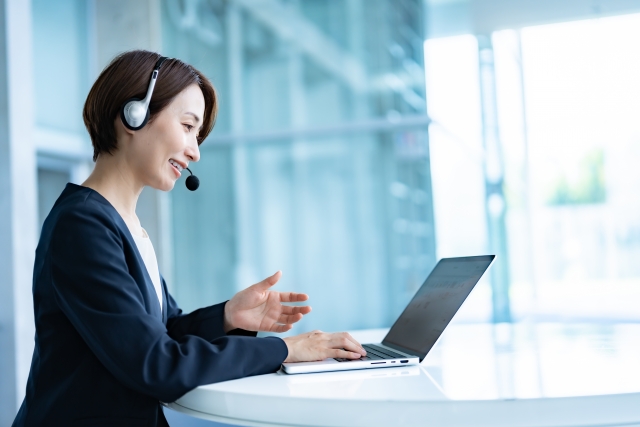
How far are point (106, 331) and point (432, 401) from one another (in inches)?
19.2

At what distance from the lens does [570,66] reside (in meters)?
4.08

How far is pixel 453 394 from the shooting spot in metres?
0.87

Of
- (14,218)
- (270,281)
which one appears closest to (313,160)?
(14,218)

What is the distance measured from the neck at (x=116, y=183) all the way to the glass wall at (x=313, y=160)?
10.3ft

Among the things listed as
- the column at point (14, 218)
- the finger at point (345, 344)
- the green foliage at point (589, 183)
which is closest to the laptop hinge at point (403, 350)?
the finger at point (345, 344)

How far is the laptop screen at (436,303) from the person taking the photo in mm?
1206

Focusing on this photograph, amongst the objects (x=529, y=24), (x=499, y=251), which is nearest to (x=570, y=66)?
(x=529, y=24)

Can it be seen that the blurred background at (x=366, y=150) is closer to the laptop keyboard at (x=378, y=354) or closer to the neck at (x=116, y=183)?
the neck at (x=116, y=183)

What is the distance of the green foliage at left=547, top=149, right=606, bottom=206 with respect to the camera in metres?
3.99

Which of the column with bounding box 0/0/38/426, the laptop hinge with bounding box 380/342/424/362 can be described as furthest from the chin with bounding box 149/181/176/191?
the column with bounding box 0/0/38/426

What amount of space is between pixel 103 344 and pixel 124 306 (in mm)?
63

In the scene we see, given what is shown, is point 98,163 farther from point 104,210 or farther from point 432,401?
point 432,401

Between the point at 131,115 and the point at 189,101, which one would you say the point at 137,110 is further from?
the point at 189,101

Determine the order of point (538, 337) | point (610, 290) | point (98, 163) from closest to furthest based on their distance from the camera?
1. point (98, 163)
2. point (538, 337)
3. point (610, 290)
